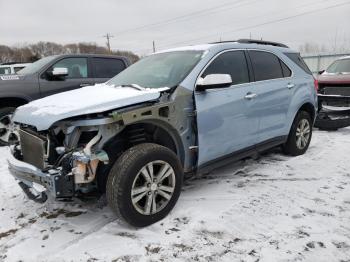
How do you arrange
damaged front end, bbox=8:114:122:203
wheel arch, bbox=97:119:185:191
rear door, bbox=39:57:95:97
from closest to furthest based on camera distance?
damaged front end, bbox=8:114:122:203
wheel arch, bbox=97:119:185:191
rear door, bbox=39:57:95:97

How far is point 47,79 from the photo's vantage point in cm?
698

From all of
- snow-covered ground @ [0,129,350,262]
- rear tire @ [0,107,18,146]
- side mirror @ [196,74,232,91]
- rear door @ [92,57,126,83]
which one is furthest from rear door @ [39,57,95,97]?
side mirror @ [196,74,232,91]

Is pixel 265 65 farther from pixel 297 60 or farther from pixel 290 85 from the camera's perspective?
pixel 297 60

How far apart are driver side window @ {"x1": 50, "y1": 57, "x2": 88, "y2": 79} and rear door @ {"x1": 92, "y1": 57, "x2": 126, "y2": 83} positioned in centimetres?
22

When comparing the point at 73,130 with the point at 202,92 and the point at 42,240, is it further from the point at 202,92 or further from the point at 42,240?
the point at 202,92

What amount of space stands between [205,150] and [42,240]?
186 centimetres

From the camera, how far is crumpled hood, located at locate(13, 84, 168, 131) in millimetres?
3059

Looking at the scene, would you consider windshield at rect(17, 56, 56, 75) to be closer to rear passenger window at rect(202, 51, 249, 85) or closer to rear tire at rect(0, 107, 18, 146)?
rear tire at rect(0, 107, 18, 146)

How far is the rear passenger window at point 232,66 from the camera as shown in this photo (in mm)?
4160

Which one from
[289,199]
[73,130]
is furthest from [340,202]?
[73,130]

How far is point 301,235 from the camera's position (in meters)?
3.16

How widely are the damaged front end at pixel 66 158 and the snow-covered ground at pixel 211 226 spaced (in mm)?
356

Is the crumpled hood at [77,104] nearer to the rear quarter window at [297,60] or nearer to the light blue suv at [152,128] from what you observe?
the light blue suv at [152,128]

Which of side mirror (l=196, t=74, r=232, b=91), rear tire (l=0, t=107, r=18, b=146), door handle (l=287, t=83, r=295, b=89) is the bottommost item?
rear tire (l=0, t=107, r=18, b=146)
